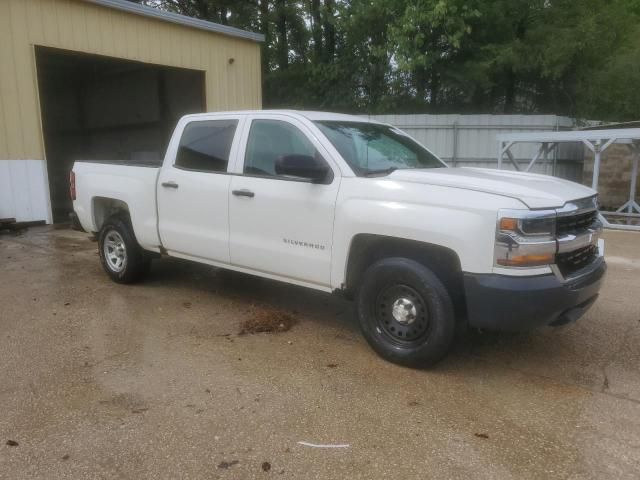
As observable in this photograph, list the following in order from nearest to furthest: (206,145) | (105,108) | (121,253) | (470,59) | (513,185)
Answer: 1. (513,185)
2. (206,145)
3. (121,253)
4. (470,59)
5. (105,108)

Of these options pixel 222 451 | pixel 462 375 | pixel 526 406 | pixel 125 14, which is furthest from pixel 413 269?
pixel 125 14

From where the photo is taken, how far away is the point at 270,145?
4875 mm

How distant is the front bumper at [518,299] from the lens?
11.3ft

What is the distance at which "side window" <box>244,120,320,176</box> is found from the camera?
15.3 feet

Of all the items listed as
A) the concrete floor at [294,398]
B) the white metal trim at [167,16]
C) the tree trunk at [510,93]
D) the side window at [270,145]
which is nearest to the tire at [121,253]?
the concrete floor at [294,398]

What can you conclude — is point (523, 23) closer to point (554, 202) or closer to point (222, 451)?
point (554, 202)

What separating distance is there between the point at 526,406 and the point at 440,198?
1.48m

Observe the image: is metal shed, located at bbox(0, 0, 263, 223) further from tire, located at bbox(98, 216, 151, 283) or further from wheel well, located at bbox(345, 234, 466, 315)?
wheel well, located at bbox(345, 234, 466, 315)

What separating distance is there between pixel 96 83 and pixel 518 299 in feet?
70.1

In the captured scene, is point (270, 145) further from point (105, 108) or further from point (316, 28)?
point (316, 28)

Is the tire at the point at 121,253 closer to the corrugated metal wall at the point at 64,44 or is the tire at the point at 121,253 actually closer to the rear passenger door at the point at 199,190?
the rear passenger door at the point at 199,190

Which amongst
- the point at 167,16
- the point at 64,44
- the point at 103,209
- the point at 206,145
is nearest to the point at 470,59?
the point at 167,16

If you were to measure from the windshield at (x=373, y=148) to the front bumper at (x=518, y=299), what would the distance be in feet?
4.33

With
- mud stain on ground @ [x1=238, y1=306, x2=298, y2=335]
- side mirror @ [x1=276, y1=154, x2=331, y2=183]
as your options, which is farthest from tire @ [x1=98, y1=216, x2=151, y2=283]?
side mirror @ [x1=276, y1=154, x2=331, y2=183]
